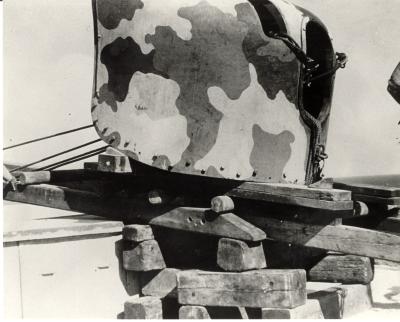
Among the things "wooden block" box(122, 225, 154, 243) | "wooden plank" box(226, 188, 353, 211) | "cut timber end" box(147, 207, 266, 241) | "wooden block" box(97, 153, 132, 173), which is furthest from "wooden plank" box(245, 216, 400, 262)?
"wooden block" box(97, 153, 132, 173)

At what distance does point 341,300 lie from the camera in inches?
243

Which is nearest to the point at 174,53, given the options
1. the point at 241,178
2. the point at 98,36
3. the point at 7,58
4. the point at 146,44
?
the point at 146,44

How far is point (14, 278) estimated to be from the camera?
540cm

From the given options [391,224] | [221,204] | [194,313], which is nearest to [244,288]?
[194,313]

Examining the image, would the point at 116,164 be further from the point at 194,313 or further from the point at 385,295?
the point at 385,295

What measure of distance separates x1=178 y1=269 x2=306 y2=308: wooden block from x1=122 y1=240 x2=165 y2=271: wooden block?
434mm

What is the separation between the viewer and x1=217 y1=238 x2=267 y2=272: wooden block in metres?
5.16

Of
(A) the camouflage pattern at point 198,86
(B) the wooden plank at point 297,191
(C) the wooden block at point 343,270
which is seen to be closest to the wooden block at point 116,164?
(A) the camouflage pattern at point 198,86

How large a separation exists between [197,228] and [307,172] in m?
1.10

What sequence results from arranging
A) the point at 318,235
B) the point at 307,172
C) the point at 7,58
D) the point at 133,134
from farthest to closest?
1. the point at 7,58
2. the point at 307,172
3. the point at 133,134
4. the point at 318,235

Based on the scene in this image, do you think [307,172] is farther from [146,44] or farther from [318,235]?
[146,44]

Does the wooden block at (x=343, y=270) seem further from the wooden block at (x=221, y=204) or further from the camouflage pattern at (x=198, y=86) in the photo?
the wooden block at (x=221, y=204)

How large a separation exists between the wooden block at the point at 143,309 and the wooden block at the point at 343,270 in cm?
138

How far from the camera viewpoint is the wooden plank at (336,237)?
4723 millimetres
